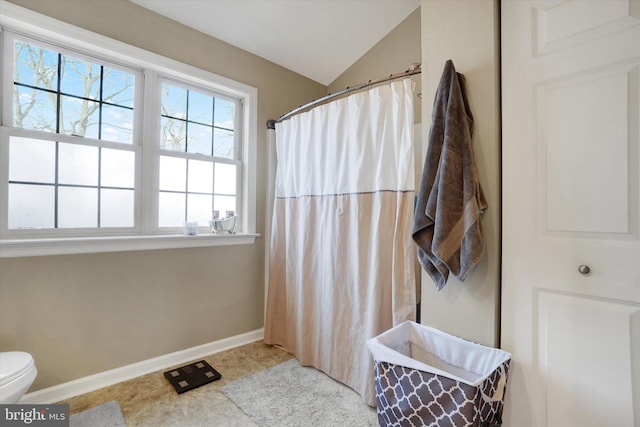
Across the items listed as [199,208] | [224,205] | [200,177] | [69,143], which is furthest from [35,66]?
[224,205]

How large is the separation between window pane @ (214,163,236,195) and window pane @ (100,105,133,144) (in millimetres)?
663

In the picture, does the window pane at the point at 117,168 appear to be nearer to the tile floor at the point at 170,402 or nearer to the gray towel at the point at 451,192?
the tile floor at the point at 170,402

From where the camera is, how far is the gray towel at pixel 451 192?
111 centimetres

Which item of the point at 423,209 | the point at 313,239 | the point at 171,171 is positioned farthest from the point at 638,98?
the point at 171,171

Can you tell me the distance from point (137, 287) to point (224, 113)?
154 cm

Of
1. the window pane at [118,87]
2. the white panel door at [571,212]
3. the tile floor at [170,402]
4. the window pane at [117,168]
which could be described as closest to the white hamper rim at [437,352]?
the white panel door at [571,212]

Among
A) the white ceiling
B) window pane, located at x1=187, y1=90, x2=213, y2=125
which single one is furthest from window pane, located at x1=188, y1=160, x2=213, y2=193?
the white ceiling

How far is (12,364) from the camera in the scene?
1.32 metres

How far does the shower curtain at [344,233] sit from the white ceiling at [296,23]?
27.9 inches

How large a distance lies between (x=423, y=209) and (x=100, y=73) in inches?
88.1

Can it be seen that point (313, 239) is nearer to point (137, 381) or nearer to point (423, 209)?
point (423, 209)

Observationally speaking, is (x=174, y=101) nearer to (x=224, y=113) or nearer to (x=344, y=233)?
(x=224, y=113)

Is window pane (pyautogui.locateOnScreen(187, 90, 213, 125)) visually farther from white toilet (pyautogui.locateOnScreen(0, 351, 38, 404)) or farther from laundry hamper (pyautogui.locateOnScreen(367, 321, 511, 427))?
laundry hamper (pyautogui.locateOnScreen(367, 321, 511, 427))

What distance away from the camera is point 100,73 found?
1.95 m
